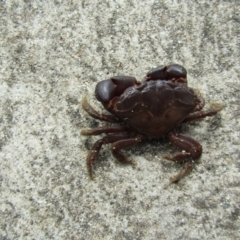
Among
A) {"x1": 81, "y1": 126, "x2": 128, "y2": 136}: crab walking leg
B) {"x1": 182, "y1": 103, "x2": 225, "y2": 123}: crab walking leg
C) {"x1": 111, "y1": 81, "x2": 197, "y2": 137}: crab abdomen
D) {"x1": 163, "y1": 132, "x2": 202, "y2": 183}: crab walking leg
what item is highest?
{"x1": 111, "y1": 81, "x2": 197, "y2": 137}: crab abdomen

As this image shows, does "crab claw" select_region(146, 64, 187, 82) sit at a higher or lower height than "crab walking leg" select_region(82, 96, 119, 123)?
higher

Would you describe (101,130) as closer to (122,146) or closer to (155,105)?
(122,146)

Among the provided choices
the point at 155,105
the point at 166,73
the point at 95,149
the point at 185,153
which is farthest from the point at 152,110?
the point at 95,149

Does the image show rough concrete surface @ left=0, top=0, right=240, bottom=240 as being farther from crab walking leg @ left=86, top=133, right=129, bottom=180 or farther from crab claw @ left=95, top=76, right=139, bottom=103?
crab claw @ left=95, top=76, right=139, bottom=103

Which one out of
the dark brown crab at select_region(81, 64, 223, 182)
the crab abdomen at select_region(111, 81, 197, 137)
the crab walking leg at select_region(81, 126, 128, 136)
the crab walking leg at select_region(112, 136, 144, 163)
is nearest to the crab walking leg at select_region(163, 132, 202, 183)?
the dark brown crab at select_region(81, 64, 223, 182)

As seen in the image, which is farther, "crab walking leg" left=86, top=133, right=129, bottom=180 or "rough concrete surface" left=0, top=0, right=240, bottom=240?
"crab walking leg" left=86, top=133, right=129, bottom=180
